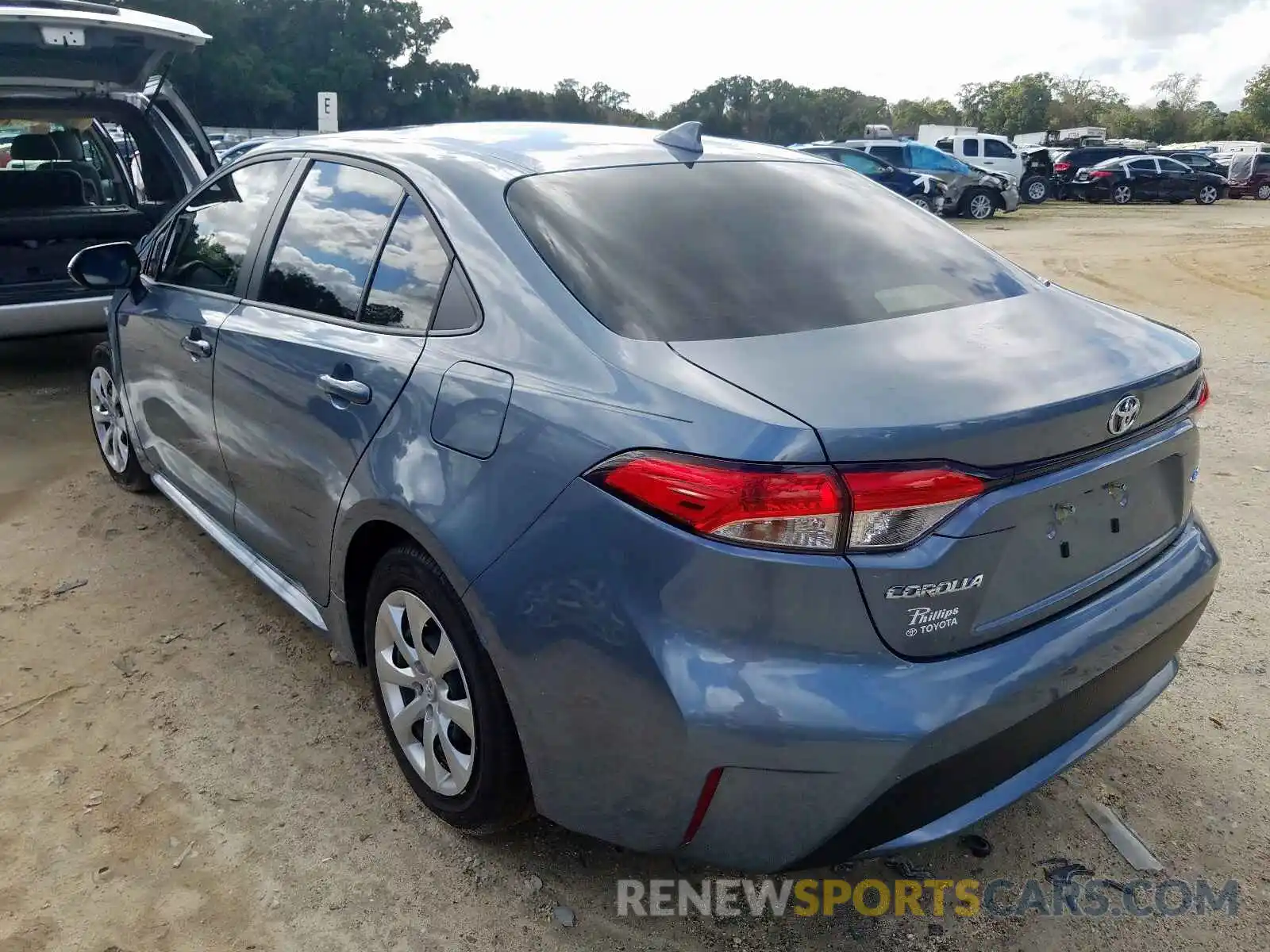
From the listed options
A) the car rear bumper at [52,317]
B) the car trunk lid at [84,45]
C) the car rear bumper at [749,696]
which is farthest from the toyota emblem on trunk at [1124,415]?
the car rear bumper at [52,317]

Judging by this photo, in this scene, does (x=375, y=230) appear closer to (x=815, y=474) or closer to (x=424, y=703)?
(x=424, y=703)

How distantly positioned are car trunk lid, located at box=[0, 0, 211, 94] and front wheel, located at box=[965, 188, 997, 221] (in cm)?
1875

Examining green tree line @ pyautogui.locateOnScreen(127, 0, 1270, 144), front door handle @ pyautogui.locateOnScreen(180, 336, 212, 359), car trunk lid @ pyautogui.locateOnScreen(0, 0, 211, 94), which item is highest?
green tree line @ pyautogui.locateOnScreen(127, 0, 1270, 144)

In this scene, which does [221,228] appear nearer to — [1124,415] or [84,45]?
[84,45]

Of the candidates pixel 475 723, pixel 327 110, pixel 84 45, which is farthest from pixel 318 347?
pixel 327 110

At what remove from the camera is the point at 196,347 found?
337 centimetres

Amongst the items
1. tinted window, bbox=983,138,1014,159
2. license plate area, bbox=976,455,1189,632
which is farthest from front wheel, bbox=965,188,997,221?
license plate area, bbox=976,455,1189,632


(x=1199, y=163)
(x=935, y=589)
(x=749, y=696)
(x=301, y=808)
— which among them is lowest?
(x=301, y=808)

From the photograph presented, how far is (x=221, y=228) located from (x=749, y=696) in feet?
8.84

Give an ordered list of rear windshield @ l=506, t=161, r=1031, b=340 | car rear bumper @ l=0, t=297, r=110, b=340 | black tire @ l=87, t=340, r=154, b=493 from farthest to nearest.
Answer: car rear bumper @ l=0, t=297, r=110, b=340
black tire @ l=87, t=340, r=154, b=493
rear windshield @ l=506, t=161, r=1031, b=340

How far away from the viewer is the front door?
3.32 m

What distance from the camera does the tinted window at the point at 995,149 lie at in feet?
83.6

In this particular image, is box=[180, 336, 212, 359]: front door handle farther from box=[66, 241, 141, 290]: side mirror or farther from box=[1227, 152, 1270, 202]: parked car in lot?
box=[1227, 152, 1270, 202]: parked car in lot

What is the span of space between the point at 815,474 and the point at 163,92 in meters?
6.24
